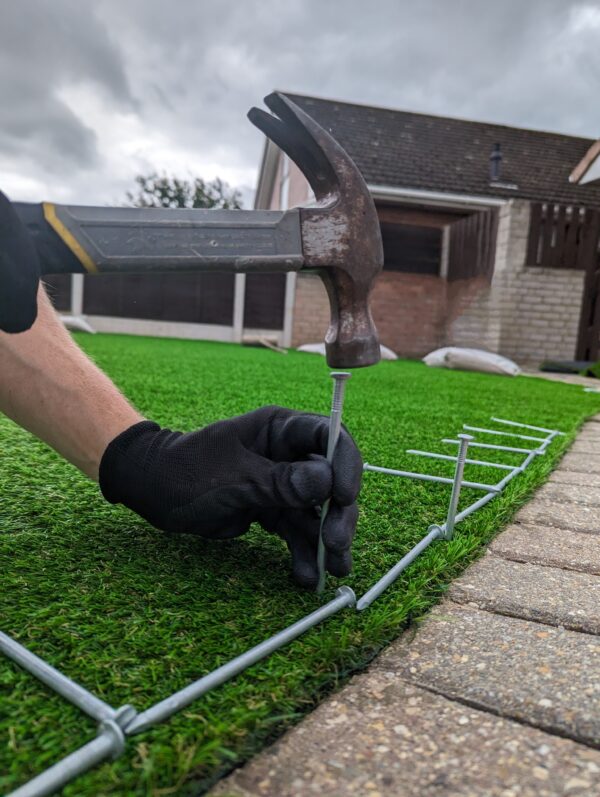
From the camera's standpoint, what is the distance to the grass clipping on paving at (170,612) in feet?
1.81

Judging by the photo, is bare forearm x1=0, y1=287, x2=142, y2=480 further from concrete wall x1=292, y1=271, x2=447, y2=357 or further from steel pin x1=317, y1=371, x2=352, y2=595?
concrete wall x1=292, y1=271, x2=447, y2=357

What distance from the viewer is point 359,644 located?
0.77 meters

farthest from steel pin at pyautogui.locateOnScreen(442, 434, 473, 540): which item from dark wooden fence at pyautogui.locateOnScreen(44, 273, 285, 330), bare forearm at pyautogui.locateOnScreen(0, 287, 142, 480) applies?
dark wooden fence at pyautogui.locateOnScreen(44, 273, 285, 330)

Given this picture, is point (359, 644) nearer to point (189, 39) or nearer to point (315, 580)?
point (315, 580)

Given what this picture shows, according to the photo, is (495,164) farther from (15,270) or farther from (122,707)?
(122,707)

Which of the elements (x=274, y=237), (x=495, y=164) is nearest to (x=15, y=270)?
(x=274, y=237)

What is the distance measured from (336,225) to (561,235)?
29.7ft

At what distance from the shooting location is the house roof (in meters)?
11.2

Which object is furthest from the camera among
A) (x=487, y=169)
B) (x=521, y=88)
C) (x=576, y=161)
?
(x=521, y=88)

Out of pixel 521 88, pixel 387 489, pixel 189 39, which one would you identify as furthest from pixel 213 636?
pixel 521 88

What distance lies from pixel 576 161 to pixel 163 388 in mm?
13249

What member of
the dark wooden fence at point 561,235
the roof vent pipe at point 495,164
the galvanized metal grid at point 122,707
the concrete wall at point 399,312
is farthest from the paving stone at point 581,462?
the roof vent pipe at point 495,164

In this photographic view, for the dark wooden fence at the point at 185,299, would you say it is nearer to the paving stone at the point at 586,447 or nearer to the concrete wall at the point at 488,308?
the concrete wall at the point at 488,308

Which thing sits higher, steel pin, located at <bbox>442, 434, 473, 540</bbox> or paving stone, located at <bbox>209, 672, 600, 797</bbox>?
steel pin, located at <bbox>442, 434, 473, 540</bbox>
